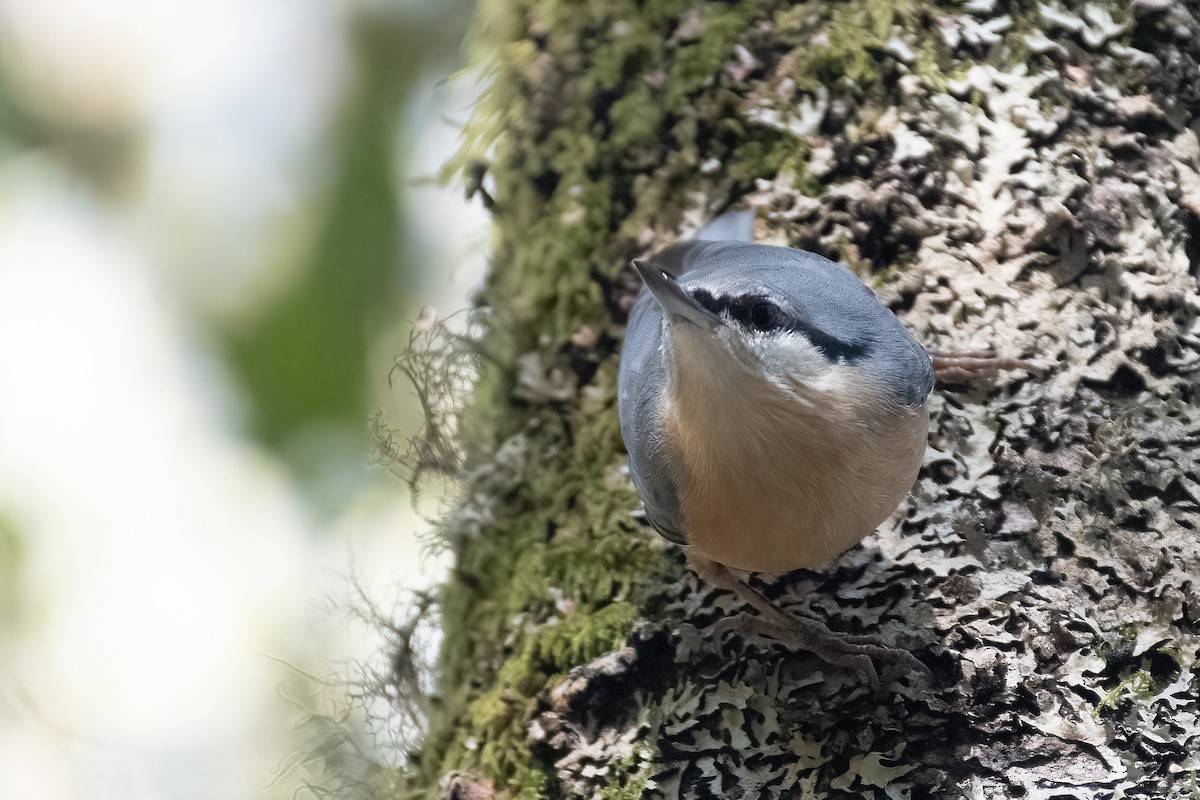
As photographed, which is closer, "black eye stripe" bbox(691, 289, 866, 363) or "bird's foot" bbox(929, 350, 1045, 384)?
"black eye stripe" bbox(691, 289, 866, 363)

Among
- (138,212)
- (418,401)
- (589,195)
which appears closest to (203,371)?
(138,212)

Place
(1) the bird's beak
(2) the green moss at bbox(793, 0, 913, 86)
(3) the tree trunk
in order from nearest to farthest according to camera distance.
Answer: (1) the bird's beak < (3) the tree trunk < (2) the green moss at bbox(793, 0, 913, 86)

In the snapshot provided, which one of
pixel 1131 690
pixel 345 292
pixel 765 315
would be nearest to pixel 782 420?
pixel 765 315

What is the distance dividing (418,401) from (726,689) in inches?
43.7

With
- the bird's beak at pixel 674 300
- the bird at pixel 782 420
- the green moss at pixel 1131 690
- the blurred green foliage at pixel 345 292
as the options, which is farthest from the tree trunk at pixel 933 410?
the bird's beak at pixel 674 300

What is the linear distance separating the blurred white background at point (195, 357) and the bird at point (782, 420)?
109 centimetres

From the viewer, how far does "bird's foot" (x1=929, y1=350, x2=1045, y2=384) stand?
5.08 feet

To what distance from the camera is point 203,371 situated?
2.84 meters

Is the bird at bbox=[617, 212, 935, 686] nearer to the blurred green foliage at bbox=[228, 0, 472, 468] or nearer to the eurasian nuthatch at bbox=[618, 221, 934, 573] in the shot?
the eurasian nuthatch at bbox=[618, 221, 934, 573]

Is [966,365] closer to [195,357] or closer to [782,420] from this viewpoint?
[782,420]

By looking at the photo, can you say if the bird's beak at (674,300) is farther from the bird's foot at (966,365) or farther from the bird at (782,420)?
the bird's foot at (966,365)

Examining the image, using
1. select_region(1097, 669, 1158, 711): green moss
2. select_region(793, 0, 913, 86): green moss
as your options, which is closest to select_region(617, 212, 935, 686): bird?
A: select_region(1097, 669, 1158, 711): green moss

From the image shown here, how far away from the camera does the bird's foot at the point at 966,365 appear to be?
5.08ft

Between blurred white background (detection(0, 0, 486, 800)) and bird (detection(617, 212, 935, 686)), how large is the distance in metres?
1.09
